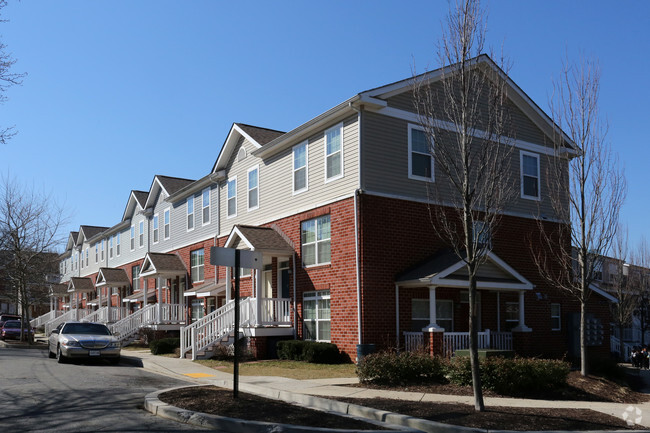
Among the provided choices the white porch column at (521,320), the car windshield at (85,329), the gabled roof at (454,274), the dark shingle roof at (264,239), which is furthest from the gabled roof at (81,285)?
the white porch column at (521,320)

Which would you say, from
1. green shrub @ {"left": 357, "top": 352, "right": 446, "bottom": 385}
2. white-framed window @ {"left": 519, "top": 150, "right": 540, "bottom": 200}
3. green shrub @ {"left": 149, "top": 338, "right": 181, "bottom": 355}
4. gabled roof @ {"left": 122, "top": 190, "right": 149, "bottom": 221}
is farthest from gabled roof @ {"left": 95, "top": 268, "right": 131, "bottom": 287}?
green shrub @ {"left": 357, "top": 352, "right": 446, "bottom": 385}

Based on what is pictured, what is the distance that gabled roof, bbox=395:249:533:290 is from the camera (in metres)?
18.4

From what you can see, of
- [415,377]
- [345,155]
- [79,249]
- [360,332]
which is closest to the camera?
[415,377]

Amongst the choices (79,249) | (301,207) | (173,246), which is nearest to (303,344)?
(301,207)

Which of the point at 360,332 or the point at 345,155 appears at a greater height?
the point at 345,155

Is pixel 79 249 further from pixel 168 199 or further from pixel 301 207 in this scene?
pixel 301 207

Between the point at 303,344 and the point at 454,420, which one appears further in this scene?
the point at 303,344

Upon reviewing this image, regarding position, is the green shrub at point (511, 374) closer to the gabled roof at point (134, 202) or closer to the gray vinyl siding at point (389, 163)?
the gray vinyl siding at point (389, 163)

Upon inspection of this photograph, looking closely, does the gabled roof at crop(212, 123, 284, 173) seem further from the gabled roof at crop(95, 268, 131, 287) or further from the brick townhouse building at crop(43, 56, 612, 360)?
the gabled roof at crop(95, 268, 131, 287)

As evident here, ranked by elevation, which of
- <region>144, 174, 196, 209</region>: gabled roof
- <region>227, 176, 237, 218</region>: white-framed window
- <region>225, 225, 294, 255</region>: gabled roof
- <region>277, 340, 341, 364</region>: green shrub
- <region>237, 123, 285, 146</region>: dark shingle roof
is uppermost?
<region>237, 123, 285, 146</region>: dark shingle roof

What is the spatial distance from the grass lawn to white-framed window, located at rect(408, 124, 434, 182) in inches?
255

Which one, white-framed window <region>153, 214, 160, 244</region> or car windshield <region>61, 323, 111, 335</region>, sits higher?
white-framed window <region>153, 214, 160, 244</region>

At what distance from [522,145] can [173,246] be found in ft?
65.1

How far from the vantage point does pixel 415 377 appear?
14.8 m
